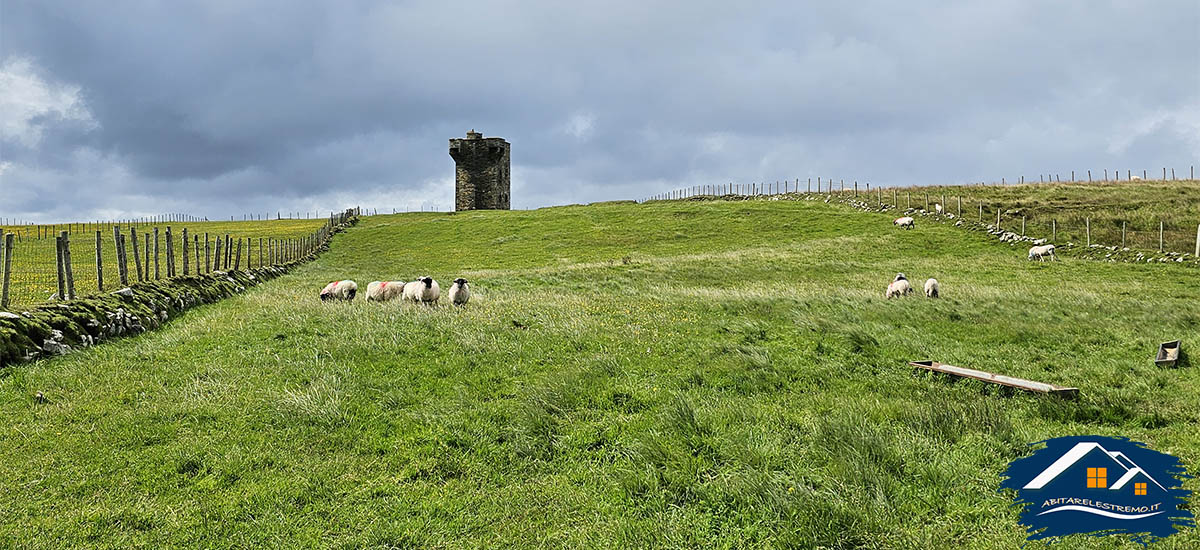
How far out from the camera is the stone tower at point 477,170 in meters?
88.4

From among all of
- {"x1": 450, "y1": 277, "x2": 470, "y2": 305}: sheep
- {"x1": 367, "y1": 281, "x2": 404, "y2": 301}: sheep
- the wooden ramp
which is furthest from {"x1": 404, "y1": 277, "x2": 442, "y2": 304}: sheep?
the wooden ramp

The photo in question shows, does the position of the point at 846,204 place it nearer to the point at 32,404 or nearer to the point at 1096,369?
the point at 1096,369

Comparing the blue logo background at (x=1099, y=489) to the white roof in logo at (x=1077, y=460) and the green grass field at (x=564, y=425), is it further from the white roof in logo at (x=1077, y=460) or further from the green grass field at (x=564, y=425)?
the green grass field at (x=564, y=425)

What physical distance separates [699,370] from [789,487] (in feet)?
12.8

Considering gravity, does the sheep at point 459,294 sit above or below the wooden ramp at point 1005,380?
above

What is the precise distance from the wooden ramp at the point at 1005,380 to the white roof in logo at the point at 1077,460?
225cm

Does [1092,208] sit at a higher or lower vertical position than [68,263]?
higher

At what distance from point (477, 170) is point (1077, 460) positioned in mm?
86538

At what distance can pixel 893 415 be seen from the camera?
810 centimetres

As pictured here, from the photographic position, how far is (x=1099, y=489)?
581 centimetres

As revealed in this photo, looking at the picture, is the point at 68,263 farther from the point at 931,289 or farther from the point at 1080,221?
the point at 1080,221

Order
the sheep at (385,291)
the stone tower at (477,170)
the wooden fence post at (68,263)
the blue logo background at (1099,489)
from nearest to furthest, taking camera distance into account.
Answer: the blue logo background at (1099,489) < the wooden fence post at (68,263) < the sheep at (385,291) < the stone tower at (477,170)

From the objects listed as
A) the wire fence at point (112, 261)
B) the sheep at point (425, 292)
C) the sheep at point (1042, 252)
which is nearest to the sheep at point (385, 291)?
the sheep at point (425, 292)

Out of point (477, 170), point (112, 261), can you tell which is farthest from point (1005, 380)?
point (477, 170)
